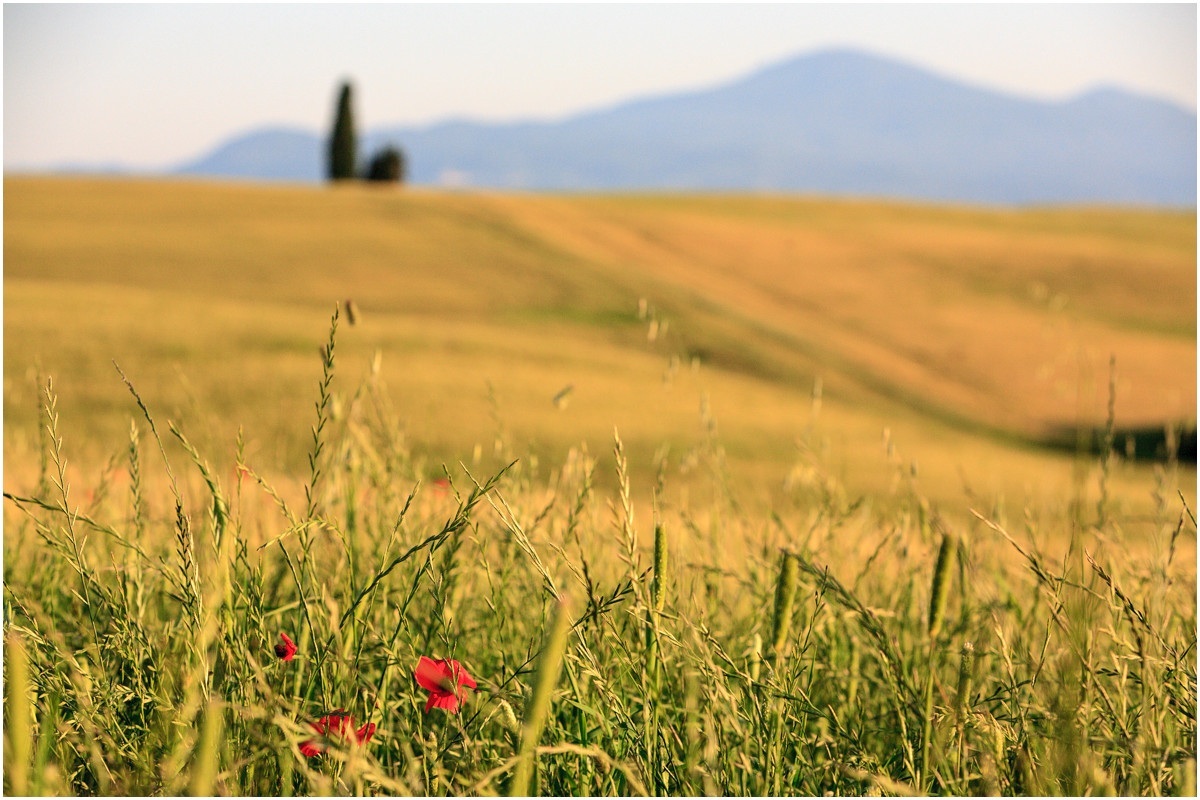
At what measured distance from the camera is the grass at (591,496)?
1199 mm

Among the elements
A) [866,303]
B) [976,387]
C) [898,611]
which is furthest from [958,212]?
[898,611]

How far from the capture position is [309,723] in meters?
1.24

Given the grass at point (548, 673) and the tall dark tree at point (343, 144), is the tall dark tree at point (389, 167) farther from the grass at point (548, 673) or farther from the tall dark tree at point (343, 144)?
the grass at point (548, 673)

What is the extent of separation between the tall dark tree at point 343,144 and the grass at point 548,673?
1994 inches

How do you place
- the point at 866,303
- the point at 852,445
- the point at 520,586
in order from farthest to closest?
the point at 866,303
the point at 852,445
the point at 520,586

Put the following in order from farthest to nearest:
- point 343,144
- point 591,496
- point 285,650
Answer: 1. point 343,144
2. point 591,496
3. point 285,650

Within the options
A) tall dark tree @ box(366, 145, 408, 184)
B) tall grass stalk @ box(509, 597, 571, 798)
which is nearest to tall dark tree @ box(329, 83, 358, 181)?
tall dark tree @ box(366, 145, 408, 184)

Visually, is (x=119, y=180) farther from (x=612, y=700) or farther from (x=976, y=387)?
(x=612, y=700)

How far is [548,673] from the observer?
647 millimetres

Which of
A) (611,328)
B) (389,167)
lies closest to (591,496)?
(611,328)

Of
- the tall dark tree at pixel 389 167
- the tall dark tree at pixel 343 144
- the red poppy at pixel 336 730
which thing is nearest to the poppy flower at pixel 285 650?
the red poppy at pixel 336 730

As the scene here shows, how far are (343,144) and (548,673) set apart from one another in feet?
172

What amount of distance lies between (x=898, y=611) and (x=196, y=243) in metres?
26.0

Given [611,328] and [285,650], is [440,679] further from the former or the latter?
[611,328]
